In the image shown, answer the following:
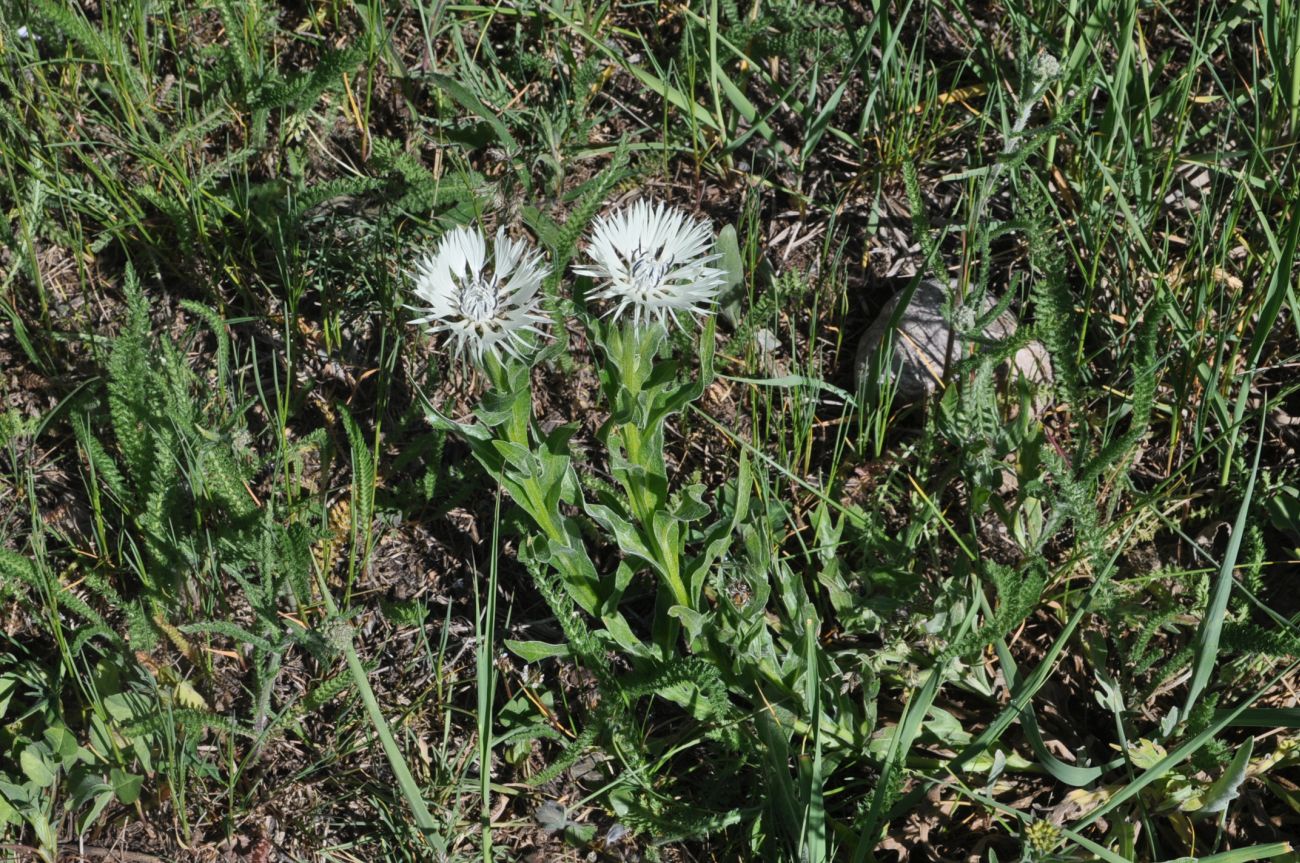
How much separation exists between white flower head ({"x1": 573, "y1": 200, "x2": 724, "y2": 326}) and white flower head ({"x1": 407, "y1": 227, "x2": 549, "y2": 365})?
11cm

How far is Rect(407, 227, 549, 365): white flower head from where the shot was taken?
74.2 inches

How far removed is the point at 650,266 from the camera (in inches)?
75.5

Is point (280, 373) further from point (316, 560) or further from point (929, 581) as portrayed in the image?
point (929, 581)

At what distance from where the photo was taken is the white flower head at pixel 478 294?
6.18 feet

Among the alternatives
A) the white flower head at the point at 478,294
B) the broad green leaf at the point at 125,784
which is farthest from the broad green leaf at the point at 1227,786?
the broad green leaf at the point at 125,784

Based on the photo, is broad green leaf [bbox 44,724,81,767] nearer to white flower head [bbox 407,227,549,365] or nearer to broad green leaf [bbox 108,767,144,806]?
broad green leaf [bbox 108,767,144,806]

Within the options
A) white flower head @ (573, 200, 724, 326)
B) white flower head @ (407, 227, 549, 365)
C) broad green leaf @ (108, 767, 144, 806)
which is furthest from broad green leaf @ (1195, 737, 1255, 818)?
broad green leaf @ (108, 767, 144, 806)

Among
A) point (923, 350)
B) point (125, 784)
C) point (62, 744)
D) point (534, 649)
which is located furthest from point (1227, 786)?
point (62, 744)

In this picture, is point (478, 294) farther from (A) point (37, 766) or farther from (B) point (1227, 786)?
(B) point (1227, 786)

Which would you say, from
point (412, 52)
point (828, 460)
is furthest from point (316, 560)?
point (412, 52)

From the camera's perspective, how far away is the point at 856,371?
2.69 m

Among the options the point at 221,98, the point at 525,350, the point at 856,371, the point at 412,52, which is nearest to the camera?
the point at 525,350

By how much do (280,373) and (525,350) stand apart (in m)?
1.00

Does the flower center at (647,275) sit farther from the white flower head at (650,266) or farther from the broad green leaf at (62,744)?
the broad green leaf at (62,744)
